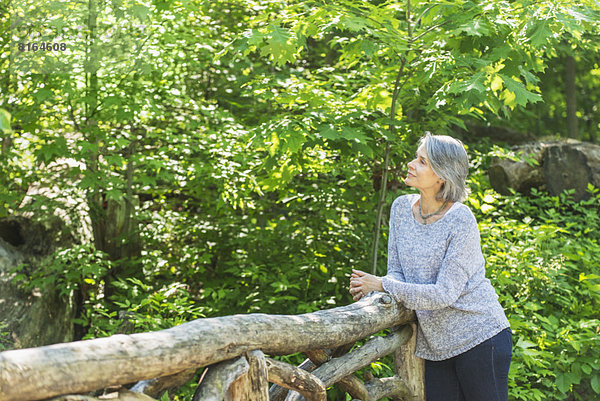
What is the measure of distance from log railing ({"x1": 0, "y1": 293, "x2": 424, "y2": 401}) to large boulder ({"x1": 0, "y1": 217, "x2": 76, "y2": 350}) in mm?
3688

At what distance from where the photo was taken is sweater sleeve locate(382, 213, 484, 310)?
236 cm

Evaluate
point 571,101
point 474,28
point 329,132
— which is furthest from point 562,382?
point 571,101

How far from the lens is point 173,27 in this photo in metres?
5.22

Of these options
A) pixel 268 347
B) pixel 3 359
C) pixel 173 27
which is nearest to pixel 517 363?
pixel 268 347

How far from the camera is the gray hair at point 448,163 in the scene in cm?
246

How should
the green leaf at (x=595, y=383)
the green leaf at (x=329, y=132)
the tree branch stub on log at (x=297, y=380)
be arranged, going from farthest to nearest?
1. the green leaf at (x=595, y=383)
2. the green leaf at (x=329, y=132)
3. the tree branch stub on log at (x=297, y=380)

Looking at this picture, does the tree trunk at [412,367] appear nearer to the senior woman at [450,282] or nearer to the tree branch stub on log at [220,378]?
the senior woman at [450,282]

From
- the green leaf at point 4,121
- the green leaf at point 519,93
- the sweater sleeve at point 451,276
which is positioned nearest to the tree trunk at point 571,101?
the green leaf at point 519,93

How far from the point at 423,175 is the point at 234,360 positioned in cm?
119

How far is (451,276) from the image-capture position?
237 cm

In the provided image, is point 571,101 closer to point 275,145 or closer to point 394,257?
point 275,145

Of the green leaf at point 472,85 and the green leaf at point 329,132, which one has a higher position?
the green leaf at point 472,85

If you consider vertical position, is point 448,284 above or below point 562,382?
above

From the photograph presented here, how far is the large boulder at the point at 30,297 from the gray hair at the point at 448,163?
13.3 feet
